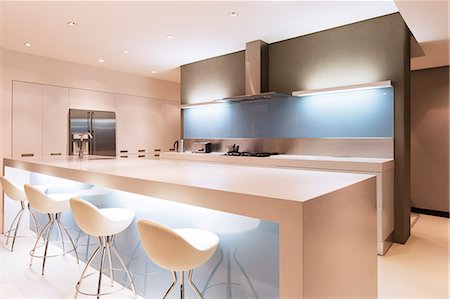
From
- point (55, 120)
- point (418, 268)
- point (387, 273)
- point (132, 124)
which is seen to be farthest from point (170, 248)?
point (132, 124)

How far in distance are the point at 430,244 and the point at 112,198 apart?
11.3 ft

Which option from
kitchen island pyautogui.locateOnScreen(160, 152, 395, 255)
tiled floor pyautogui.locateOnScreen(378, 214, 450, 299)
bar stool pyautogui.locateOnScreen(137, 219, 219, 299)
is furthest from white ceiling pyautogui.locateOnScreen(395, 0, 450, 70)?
bar stool pyautogui.locateOnScreen(137, 219, 219, 299)

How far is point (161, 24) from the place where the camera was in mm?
3637

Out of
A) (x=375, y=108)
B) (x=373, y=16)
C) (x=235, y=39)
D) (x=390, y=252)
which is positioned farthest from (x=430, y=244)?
(x=235, y=39)

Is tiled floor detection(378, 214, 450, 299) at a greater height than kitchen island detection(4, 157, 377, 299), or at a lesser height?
lesser

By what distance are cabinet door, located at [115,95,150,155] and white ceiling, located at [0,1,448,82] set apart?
119cm

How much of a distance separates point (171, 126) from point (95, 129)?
5.80 ft

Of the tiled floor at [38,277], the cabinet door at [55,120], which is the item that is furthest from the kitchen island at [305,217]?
the cabinet door at [55,120]

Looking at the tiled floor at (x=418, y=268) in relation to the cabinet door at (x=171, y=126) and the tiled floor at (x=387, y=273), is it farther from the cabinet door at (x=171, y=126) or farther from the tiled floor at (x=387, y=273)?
the cabinet door at (x=171, y=126)

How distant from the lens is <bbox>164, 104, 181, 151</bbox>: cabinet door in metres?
6.74

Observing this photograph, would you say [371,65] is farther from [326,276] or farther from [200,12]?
[326,276]

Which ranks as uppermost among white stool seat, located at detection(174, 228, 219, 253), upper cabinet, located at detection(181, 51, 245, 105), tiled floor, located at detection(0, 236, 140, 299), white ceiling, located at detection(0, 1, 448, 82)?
white ceiling, located at detection(0, 1, 448, 82)

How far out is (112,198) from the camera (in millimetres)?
2562

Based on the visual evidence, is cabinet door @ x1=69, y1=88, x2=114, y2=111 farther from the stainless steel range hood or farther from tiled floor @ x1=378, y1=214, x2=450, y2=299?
tiled floor @ x1=378, y1=214, x2=450, y2=299
